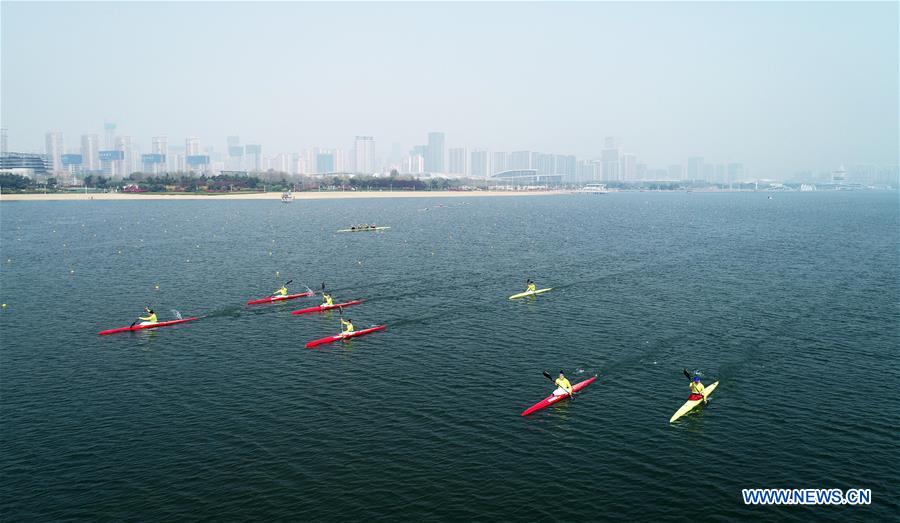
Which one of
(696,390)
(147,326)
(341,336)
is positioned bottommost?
(696,390)

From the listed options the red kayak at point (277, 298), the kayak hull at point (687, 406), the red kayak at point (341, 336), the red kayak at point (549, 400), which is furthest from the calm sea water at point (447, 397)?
the red kayak at point (277, 298)

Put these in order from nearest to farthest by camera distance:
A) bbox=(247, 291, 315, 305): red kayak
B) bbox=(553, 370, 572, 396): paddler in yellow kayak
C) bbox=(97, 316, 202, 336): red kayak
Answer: bbox=(553, 370, 572, 396): paddler in yellow kayak < bbox=(97, 316, 202, 336): red kayak < bbox=(247, 291, 315, 305): red kayak

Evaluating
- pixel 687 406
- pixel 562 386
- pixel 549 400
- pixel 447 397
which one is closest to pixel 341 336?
pixel 447 397

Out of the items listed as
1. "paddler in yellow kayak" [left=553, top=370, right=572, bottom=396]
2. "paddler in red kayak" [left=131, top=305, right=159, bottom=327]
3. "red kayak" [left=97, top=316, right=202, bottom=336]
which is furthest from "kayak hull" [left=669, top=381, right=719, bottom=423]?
"paddler in red kayak" [left=131, top=305, right=159, bottom=327]

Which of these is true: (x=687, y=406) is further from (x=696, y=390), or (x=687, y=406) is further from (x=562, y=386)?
(x=562, y=386)

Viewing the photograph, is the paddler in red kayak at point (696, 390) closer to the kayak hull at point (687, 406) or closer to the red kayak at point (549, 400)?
the kayak hull at point (687, 406)

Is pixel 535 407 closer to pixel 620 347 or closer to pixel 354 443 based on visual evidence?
pixel 354 443

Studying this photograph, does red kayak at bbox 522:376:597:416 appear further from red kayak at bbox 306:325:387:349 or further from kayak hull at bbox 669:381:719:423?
red kayak at bbox 306:325:387:349

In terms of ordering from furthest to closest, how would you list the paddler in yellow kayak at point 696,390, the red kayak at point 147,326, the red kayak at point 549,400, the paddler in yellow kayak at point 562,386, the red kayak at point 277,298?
the red kayak at point 277,298
the red kayak at point 147,326
the paddler in yellow kayak at point 562,386
the paddler in yellow kayak at point 696,390
the red kayak at point 549,400

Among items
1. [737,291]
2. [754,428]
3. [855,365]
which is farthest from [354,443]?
[737,291]

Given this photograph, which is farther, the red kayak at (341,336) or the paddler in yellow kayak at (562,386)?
the red kayak at (341,336)
